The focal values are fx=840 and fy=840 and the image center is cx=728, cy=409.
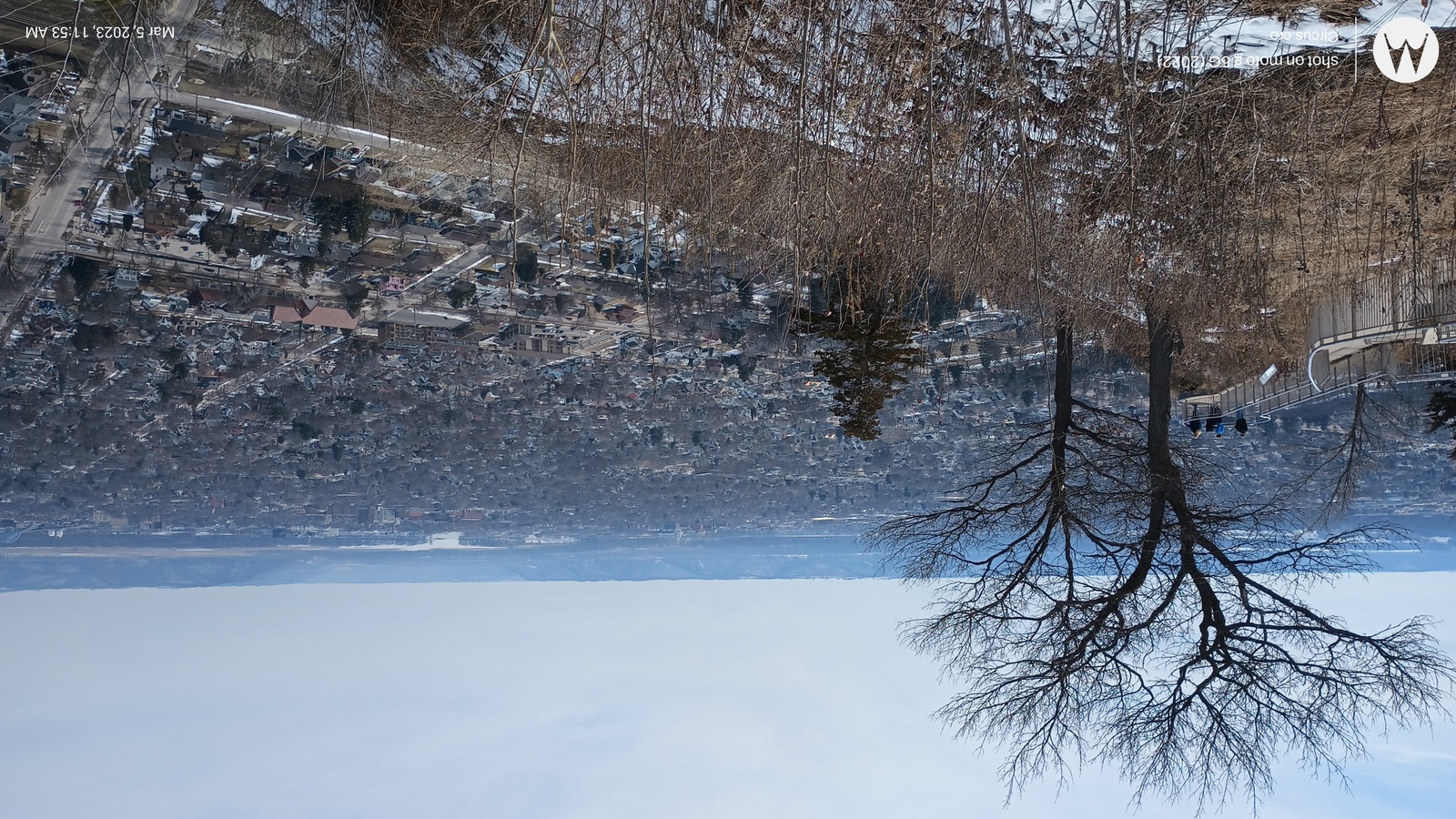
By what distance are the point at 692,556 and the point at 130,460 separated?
7.78 metres

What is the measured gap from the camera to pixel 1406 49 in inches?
221

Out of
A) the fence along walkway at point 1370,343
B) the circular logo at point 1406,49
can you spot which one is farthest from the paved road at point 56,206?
the fence along walkway at point 1370,343

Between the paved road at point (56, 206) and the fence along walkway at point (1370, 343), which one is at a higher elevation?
the paved road at point (56, 206)

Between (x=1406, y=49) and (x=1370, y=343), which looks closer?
(x=1406, y=49)

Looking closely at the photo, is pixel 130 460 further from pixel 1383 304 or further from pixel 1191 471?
pixel 1383 304

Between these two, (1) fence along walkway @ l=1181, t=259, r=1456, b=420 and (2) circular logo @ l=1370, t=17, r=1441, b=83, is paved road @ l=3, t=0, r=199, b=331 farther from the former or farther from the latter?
(1) fence along walkway @ l=1181, t=259, r=1456, b=420

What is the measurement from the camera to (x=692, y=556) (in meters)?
13.7

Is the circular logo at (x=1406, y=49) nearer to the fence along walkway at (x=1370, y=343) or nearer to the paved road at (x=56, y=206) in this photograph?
the fence along walkway at (x=1370, y=343)

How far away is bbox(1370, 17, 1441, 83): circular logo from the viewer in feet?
18.1

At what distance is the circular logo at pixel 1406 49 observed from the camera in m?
5.53

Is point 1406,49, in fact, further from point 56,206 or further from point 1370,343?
point 56,206

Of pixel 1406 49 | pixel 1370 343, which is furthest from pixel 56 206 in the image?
pixel 1370 343

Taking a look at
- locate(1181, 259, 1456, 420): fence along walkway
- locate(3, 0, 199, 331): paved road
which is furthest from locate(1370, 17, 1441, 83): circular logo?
locate(3, 0, 199, 331): paved road

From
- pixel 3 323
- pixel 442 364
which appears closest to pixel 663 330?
pixel 442 364
